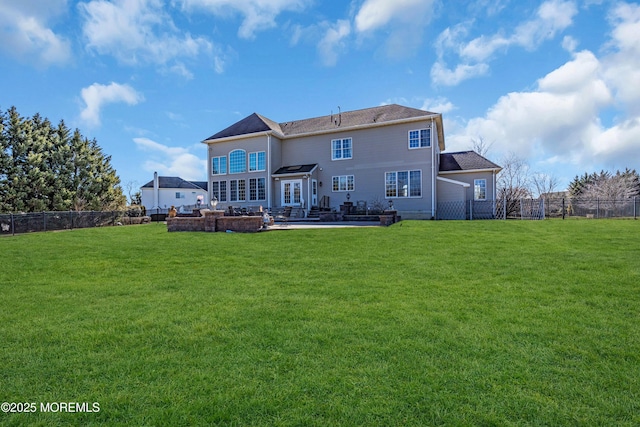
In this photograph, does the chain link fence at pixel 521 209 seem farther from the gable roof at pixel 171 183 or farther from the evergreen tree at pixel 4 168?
Answer: the gable roof at pixel 171 183

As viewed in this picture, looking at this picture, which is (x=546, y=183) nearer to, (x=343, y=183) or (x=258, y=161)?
(x=343, y=183)

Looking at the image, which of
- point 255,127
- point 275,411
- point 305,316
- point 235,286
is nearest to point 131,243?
point 235,286

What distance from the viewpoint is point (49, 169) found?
23719 mm

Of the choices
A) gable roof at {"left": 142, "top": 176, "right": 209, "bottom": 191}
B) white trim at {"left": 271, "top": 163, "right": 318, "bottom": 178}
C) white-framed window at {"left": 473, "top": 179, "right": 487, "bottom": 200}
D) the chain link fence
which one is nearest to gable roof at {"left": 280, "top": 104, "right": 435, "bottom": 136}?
white trim at {"left": 271, "top": 163, "right": 318, "bottom": 178}

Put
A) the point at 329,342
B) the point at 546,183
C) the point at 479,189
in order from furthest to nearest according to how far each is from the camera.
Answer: the point at 546,183, the point at 479,189, the point at 329,342

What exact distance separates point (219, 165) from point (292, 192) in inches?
277

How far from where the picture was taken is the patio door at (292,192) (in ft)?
74.0

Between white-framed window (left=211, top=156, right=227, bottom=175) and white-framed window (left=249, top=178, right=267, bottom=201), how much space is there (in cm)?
284

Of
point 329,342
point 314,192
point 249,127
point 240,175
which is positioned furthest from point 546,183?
point 329,342

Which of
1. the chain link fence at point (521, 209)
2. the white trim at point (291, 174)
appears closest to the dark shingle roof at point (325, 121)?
the white trim at point (291, 174)

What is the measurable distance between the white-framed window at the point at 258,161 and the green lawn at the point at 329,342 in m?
17.4

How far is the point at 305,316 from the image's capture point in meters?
3.87

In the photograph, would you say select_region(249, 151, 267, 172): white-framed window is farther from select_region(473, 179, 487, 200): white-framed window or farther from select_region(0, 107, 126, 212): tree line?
select_region(473, 179, 487, 200): white-framed window

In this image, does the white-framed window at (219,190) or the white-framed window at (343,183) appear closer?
the white-framed window at (343,183)
